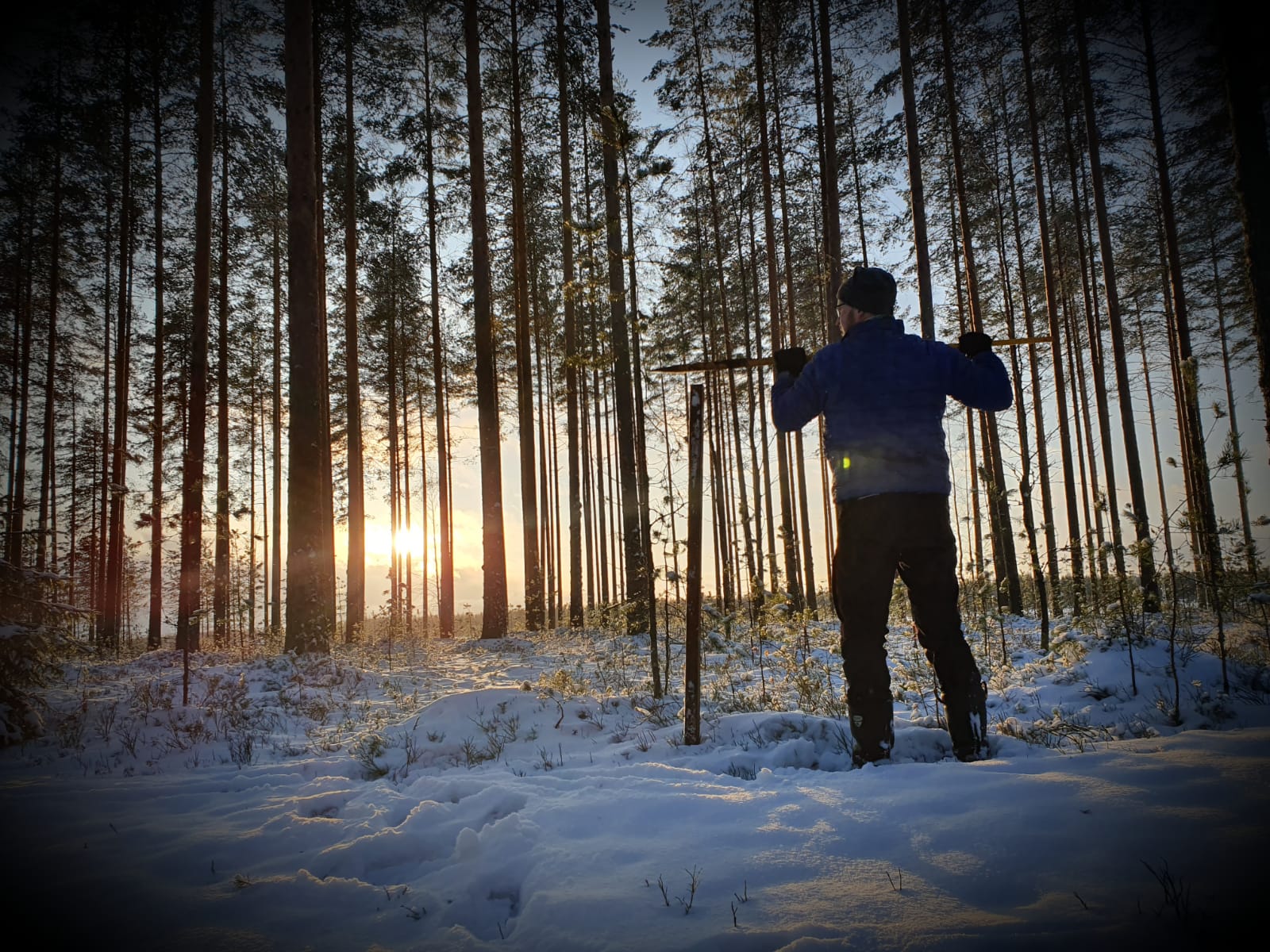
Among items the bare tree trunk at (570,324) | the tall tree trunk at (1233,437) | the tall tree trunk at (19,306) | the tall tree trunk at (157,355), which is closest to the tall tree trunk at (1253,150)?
the tall tree trunk at (1233,437)

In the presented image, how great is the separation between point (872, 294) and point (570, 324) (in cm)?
1108

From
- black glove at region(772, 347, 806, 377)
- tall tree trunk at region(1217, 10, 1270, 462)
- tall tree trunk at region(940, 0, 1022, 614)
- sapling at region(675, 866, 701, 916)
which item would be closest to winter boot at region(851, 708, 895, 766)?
sapling at region(675, 866, 701, 916)

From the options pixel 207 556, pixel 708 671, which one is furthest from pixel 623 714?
pixel 207 556

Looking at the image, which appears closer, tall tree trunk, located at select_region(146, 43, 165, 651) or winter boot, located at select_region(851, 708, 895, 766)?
winter boot, located at select_region(851, 708, 895, 766)

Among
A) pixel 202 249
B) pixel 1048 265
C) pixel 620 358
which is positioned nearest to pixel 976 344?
pixel 620 358

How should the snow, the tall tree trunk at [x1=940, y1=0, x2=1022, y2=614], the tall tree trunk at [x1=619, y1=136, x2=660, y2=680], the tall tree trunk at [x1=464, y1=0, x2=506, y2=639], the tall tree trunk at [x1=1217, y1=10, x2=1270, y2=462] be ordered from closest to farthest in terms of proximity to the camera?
the snow < the tall tree trunk at [x1=619, y1=136, x2=660, y2=680] < the tall tree trunk at [x1=1217, y1=10, x2=1270, y2=462] < the tall tree trunk at [x1=940, y1=0, x2=1022, y2=614] < the tall tree trunk at [x1=464, y1=0, x2=506, y2=639]

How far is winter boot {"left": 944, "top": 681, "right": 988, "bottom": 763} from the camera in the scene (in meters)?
2.41

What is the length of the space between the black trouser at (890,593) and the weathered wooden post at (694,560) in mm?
779

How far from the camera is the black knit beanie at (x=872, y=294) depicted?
104 inches

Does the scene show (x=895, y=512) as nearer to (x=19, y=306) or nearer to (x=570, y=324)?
(x=570, y=324)

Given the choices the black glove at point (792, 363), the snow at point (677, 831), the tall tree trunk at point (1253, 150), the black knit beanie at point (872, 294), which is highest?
the tall tree trunk at point (1253, 150)

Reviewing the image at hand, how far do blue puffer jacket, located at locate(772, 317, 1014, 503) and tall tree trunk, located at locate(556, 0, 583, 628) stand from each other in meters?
6.24

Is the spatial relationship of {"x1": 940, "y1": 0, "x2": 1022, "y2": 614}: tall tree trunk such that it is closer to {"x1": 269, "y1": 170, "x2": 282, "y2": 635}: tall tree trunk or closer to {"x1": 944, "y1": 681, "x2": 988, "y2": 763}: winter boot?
{"x1": 944, "y1": 681, "x2": 988, "y2": 763}: winter boot

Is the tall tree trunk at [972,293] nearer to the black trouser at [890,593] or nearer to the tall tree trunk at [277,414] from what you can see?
the black trouser at [890,593]
